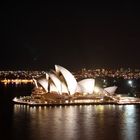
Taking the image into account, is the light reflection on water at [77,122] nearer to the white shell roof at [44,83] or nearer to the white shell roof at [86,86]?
the white shell roof at [44,83]

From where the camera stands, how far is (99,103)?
5572 centimetres

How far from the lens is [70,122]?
40.5 metres

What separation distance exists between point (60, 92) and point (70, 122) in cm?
1611

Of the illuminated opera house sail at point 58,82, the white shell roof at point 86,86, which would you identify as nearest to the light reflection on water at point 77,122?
the illuminated opera house sail at point 58,82

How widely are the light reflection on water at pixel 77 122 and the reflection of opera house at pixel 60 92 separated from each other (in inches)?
110

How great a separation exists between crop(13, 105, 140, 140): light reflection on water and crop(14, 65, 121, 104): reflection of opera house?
278cm

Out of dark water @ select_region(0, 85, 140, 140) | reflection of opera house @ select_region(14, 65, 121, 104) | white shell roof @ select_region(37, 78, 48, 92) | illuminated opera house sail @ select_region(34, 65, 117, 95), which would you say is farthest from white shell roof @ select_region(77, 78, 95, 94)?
dark water @ select_region(0, 85, 140, 140)

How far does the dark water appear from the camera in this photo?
3456cm

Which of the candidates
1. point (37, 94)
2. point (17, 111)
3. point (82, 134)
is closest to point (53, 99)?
point (37, 94)

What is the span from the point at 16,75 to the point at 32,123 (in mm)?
129763

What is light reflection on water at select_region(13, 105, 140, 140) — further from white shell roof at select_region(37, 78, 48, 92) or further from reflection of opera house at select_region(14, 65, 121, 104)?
white shell roof at select_region(37, 78, 48, 92)

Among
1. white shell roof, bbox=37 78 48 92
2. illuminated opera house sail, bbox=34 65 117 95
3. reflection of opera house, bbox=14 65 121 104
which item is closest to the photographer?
reflection of opera house, bbox=14 65 121 104

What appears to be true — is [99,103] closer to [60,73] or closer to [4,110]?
[60,73]

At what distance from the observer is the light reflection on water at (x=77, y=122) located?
34781 millimetres
